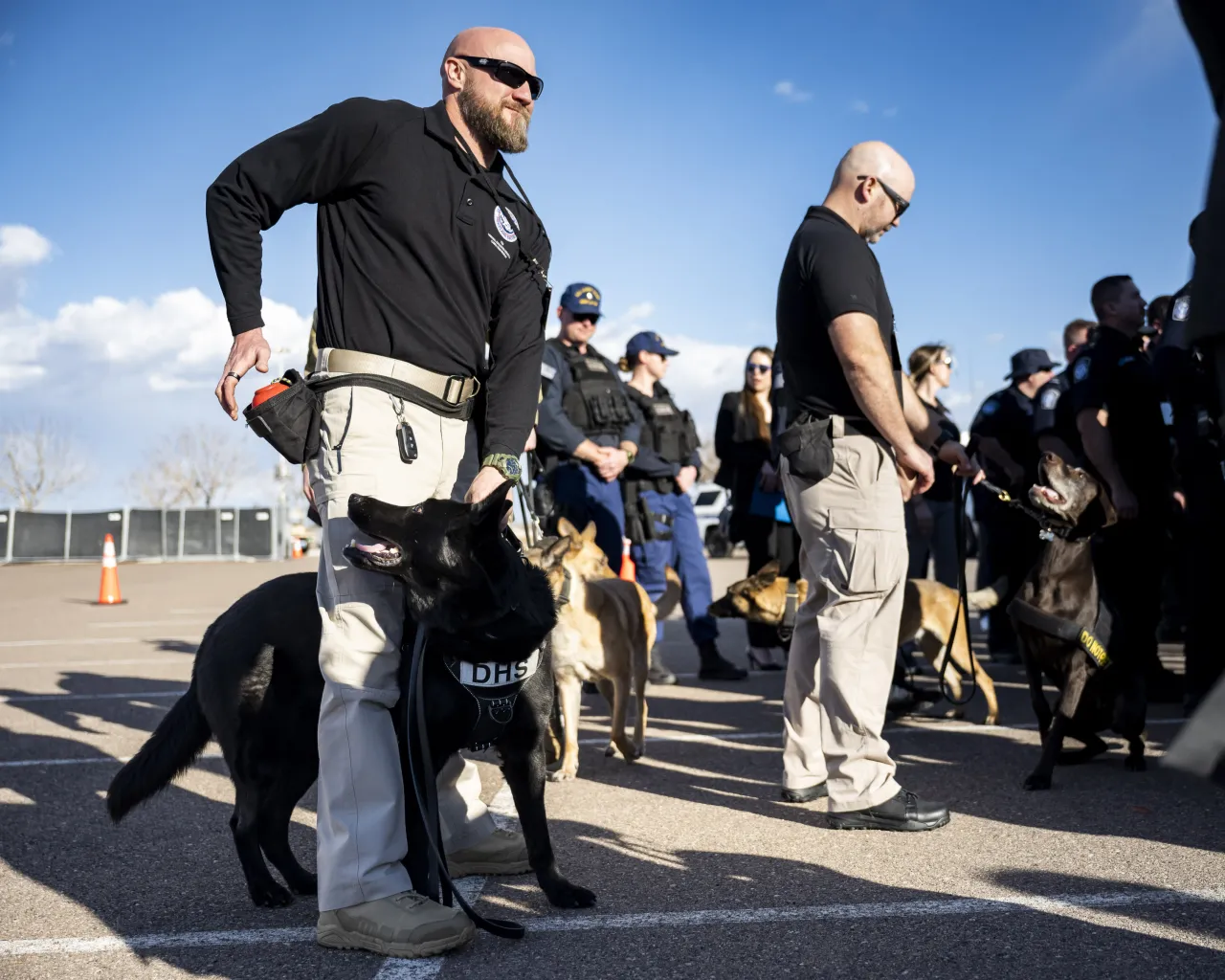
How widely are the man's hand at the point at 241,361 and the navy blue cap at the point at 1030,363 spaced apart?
22.1ft

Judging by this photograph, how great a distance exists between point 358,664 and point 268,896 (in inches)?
34.1

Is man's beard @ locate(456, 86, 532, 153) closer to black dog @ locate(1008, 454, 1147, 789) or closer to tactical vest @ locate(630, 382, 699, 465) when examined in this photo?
black dog @ locate(1008, 454, 1147, 789)

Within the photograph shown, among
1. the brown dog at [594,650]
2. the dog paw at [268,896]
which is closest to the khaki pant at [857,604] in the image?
the brown dog at [594,650]

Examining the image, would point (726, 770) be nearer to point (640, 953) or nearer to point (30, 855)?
point (640, 953)

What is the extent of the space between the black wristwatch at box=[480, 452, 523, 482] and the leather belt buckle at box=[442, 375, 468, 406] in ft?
0.58

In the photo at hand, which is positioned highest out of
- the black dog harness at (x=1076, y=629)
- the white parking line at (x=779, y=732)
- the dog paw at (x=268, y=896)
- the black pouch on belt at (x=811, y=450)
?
the black pouch on belt at (x=811, y=450)

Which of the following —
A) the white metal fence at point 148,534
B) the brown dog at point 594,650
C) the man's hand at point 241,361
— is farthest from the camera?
the white metal fence at point 148,534

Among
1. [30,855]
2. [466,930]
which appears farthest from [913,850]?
Result: [30,855]

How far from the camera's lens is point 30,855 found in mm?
3764

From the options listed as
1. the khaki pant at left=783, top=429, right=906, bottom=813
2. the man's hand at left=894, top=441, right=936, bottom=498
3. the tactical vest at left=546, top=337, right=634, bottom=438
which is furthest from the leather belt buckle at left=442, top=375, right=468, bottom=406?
the tactical vest at left=546, top=337, right=634, bottom=438

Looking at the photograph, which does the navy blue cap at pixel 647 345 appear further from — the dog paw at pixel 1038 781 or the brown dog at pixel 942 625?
the dog paw at pixel 1038 781

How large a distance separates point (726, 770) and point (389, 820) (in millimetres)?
2394

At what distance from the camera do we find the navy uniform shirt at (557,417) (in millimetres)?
6891

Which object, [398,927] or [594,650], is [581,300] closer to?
[594,650]
